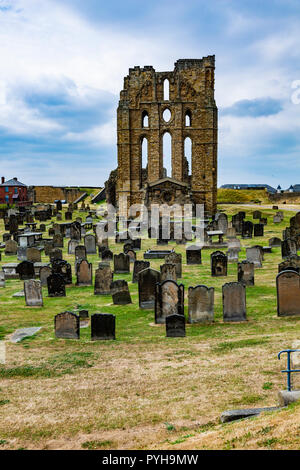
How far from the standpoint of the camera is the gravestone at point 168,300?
12133mm

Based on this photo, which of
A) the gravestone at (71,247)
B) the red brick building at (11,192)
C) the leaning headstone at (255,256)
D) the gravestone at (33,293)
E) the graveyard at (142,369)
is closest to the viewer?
the graveyard at (142,369)

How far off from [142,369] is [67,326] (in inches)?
128

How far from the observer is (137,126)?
47.2m

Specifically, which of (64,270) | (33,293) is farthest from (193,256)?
(33,293)

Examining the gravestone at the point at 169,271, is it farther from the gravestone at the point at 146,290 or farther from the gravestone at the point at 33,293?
the gravestone at the point at 33,293

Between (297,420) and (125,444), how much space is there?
7.41 ft

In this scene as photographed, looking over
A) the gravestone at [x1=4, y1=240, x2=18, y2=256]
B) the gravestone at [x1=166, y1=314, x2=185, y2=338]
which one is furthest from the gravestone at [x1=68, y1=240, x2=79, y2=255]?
the gravestone at [x1=166, y1=314, x2=185, y2=338]

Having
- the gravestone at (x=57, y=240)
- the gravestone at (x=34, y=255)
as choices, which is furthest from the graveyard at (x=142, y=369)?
the gravestone at (x=57, y=240)

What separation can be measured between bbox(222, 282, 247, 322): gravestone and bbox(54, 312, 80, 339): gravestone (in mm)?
3989

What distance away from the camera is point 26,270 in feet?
65.5

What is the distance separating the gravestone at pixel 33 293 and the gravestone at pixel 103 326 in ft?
14.2

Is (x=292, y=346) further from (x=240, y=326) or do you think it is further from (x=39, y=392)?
(x=39, y=392)

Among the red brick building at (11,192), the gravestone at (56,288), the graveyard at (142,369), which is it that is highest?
the red brick building at (11,192)

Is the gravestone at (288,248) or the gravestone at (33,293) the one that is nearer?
the gravestone at (33,293)
